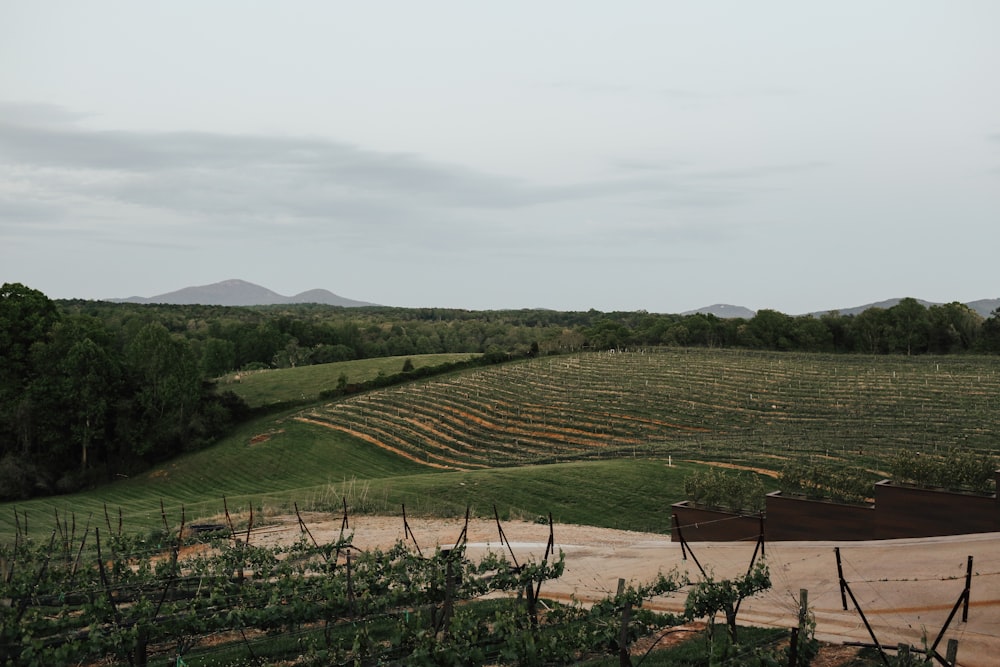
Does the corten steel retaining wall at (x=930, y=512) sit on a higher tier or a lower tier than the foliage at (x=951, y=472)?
lower

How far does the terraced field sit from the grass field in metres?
0.15

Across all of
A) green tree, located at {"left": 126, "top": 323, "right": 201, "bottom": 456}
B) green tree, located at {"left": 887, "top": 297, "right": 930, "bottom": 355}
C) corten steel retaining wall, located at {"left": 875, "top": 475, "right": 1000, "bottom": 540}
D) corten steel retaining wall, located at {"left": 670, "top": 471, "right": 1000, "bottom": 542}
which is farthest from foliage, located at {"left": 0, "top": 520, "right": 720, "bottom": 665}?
green tree, located at {"left": 887, "top": 297, "right": 930, "bottom": 355}

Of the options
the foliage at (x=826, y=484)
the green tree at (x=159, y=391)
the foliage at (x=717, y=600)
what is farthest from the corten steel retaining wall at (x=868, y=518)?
the green tree at (x=159, y=391)

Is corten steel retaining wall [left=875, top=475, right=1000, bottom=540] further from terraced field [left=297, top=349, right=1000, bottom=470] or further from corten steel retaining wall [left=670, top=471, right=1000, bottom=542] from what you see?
terraced field [left=297, top=349, right=1000, bottom=470]

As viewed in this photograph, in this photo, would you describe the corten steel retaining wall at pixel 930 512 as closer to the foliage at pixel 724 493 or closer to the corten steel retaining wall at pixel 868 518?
the corten steel retaining wall at pixel 868 518

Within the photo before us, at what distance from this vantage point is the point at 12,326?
4256 centimetres

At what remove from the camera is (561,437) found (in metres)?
39.5

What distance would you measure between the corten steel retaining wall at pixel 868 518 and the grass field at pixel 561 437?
5.51 meters

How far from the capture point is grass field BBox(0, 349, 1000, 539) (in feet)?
81.0

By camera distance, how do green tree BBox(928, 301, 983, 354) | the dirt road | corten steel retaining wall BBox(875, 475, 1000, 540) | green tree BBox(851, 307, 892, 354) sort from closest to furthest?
the dirt road → corten steel retaining wall BBox(875, 475, 1000, 540) → green tree BBox(928, 301, 983, 354) → green tree BBox(851, 307, 892, 354)

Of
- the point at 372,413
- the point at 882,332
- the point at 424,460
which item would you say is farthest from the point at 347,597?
the point at 882,332

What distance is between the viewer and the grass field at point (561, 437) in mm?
24688

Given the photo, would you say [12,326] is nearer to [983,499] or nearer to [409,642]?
[409,642]

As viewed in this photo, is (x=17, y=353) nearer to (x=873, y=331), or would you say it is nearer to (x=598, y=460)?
(x=598, y=460)
